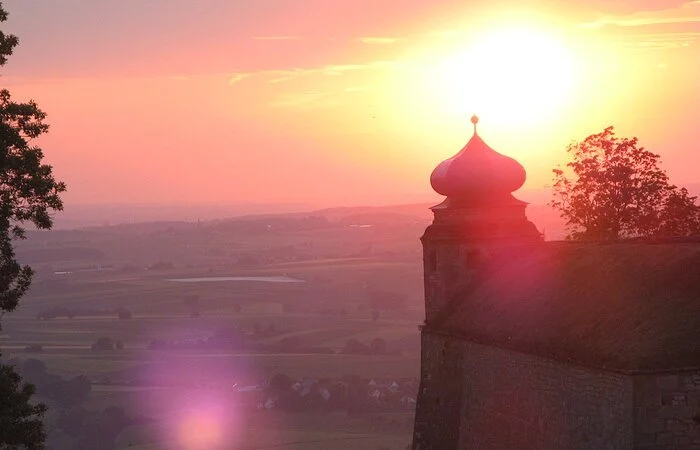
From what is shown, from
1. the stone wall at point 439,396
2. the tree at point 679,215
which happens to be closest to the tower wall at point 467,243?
the stone wall at point 439,396

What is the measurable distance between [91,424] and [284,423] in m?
16.6

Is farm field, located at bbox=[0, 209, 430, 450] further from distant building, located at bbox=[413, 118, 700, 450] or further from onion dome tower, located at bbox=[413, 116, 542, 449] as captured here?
distant building, located at bbox=[413, 118, 700, 450]

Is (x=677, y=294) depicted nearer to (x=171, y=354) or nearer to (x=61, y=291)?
(x=171, y=354)

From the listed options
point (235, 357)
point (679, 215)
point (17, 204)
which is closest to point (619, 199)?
point (679, 215)

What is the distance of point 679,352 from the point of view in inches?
1017

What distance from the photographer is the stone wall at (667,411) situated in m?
25.5

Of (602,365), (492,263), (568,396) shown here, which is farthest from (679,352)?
(492,263)

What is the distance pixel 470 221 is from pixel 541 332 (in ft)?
37.4

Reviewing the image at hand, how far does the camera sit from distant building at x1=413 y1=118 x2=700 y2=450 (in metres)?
25.7

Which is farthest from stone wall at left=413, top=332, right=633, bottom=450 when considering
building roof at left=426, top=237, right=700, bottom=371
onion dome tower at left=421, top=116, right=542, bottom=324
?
onion dome tower at left=421, top=116, right=542, bottom=324

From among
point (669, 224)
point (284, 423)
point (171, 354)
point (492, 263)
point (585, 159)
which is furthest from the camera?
point (171, 354)

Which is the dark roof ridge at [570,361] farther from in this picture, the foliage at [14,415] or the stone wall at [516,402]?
the foliage at [14,415]

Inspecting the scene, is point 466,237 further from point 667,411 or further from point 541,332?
point 667,411

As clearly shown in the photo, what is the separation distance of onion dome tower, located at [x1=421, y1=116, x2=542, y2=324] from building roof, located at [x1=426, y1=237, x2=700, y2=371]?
2.82 meters
